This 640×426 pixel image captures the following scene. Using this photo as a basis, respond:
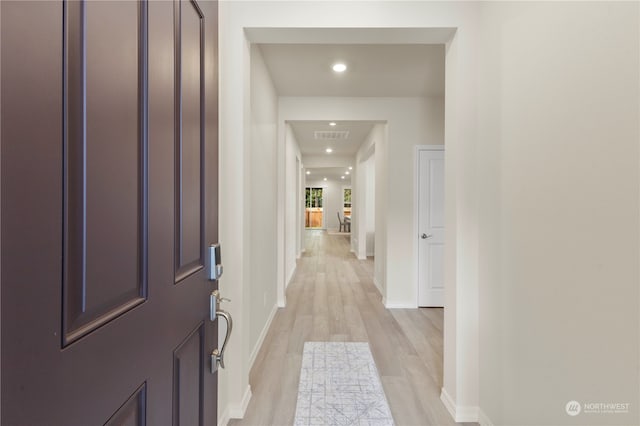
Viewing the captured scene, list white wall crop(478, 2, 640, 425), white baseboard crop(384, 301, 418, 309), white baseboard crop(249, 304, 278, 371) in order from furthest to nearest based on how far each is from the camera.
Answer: white baseboard crop(384, 301, 418, 309) → white baseboard crop(249, 304, 278, 371) → white wall crop(478, 2, 640, 425)

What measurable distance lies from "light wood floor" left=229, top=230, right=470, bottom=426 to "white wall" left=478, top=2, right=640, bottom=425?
0.46 m

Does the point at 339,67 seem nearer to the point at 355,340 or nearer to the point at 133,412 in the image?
the point at 355,340

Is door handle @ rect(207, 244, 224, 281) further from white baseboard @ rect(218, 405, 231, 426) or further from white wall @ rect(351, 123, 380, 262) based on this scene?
white wall @ rect(351, 123, 380, 262)

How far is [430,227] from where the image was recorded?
3867 millimetres

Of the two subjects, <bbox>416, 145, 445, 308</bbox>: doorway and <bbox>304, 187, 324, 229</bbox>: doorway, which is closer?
<bbox>416, 145, 445, 308</bbox>: doorway

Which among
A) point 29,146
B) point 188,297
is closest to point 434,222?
point 188,297

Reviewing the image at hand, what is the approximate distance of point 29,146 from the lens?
401mm

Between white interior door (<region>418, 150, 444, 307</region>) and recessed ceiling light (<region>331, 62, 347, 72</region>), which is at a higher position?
recessed ceiling light (<region>331, 62, 347, 72</region>)

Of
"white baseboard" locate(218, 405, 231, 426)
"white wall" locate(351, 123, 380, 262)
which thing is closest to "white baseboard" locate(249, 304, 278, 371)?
"white baseboard" locate(218, 405, 231, 426)

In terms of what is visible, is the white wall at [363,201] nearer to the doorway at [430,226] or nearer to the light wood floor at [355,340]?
the doorway at [430,226]

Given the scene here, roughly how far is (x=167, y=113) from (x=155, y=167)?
0.15 m

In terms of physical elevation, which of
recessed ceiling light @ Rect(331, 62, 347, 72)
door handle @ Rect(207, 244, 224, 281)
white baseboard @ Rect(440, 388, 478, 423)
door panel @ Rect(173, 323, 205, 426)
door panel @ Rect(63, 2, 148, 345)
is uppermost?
recessed ceiling light @ Rect(331, 62, 347, 72)

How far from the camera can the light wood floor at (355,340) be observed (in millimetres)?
1900

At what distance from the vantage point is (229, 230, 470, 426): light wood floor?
6.23 ft
